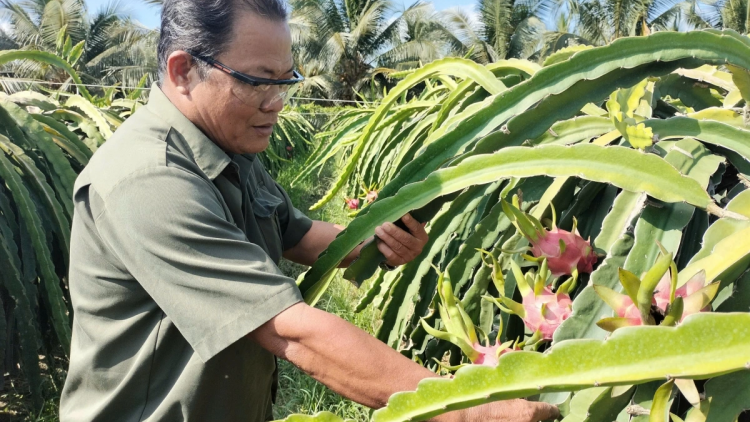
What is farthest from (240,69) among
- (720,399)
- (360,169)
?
(360,169)

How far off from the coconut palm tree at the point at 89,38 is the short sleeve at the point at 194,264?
839 inches

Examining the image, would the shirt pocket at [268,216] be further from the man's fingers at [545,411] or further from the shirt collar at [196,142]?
the man's fingers at [545,411]

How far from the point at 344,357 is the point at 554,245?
0.32 metres

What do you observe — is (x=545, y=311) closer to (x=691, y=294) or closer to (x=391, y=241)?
(x=691, y=294)

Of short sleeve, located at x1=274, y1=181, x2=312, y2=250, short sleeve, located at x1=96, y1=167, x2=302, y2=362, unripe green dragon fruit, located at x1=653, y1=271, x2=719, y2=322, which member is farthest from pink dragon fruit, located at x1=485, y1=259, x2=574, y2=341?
short sleeve, located at x1=274, y1=181, x2=312, y2=250

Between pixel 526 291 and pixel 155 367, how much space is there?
0.68 m

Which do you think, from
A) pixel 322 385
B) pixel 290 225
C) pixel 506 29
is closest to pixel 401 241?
pixel 290 225

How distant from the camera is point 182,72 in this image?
114cm

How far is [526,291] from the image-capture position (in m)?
0.77

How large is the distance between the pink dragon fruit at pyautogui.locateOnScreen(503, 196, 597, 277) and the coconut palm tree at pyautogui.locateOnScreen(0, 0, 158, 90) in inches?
853

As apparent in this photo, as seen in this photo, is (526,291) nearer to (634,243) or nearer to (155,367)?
(634,243)

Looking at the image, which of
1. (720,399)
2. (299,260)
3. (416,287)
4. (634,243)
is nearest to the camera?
(720,399)

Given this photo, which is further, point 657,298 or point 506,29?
point 506,29

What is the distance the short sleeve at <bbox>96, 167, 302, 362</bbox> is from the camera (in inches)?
34.8
